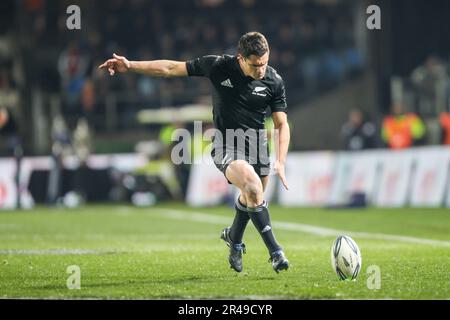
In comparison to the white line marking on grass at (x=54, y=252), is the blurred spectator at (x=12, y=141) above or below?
below

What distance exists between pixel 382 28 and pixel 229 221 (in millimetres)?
11003

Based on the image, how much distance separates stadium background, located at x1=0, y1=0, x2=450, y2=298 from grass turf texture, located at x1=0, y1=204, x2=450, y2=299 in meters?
0.67

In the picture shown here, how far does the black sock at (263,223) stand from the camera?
11.5m

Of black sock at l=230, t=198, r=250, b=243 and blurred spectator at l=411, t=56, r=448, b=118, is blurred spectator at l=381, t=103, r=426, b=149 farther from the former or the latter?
black sock at l=230, t=198, r=250, b=243

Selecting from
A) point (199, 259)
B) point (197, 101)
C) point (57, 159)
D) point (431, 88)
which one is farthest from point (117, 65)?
point (197, 101)

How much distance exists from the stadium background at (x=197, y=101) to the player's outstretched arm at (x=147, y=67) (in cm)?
1013

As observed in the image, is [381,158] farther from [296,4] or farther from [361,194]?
[296,4]

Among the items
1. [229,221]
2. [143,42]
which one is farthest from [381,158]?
[143,42]

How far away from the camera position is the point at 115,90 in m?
37.3

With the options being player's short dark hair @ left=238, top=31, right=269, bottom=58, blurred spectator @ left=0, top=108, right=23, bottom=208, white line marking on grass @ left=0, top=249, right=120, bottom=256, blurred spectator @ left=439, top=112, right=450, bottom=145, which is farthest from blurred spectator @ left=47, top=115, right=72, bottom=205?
player's short dark hair @ left=238, top=31, right=269, bottom=58

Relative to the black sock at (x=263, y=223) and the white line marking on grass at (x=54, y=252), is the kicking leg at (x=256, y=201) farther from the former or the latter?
the white line marking on grass at (x=54, y=252)

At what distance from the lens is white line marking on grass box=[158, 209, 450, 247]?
1683 centimetres

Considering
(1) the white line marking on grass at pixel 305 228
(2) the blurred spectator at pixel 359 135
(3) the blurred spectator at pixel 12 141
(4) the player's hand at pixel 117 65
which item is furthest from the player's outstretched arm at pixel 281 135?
(2) the blurred spectator at pixel 359 135
